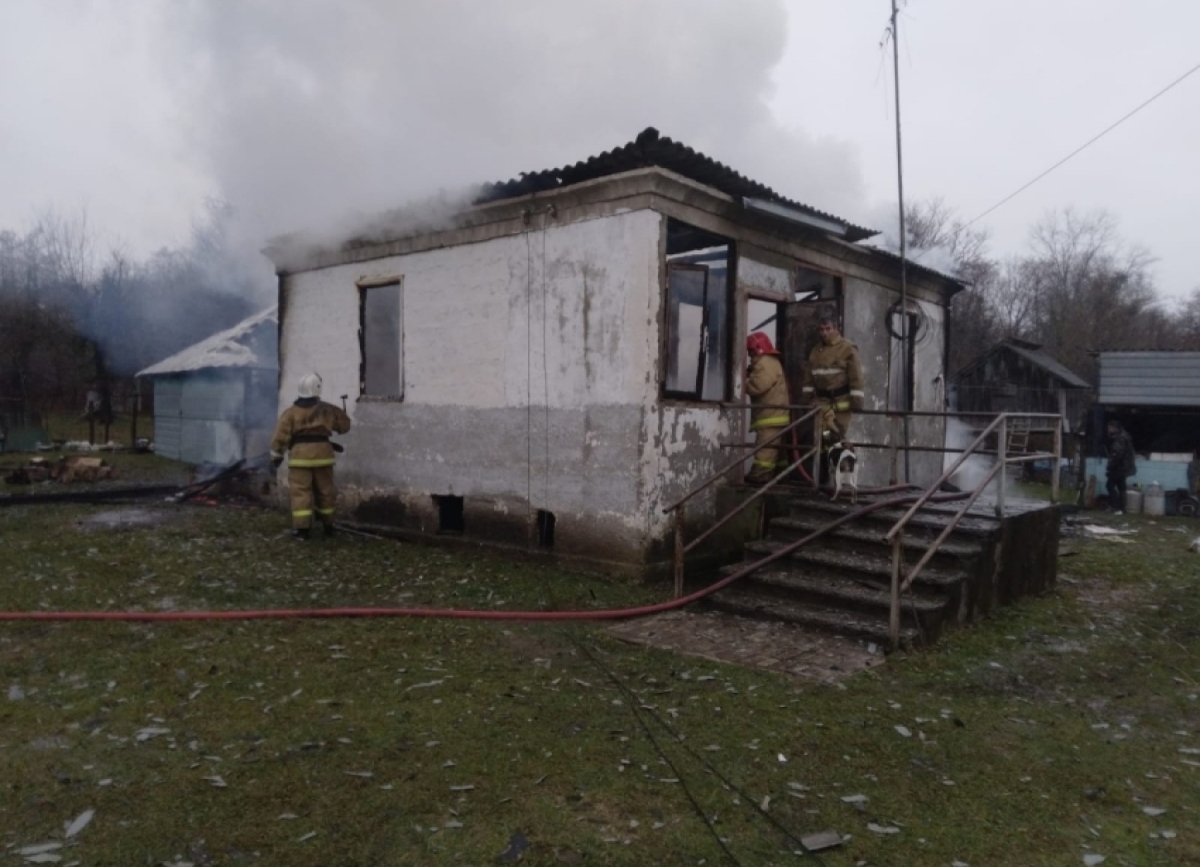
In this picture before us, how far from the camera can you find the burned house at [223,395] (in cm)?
1970

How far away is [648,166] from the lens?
8367 millimetres

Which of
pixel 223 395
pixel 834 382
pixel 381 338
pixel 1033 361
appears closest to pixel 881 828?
pixel 834 382

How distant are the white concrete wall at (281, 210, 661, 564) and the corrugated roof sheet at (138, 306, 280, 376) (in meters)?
9.41

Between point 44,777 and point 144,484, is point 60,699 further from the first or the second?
point 144,484

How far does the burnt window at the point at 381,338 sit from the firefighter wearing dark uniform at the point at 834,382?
17.0 ft

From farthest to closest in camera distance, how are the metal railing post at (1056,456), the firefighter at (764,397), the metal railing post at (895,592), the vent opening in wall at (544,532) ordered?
the vent opening in wall at (544,532) → the firefighter at (764,397) → the metal railing post at (1056,456) → the metal railing post at (895,592)

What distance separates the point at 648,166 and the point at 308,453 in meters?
5.36

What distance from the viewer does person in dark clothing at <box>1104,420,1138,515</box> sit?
17203 mm

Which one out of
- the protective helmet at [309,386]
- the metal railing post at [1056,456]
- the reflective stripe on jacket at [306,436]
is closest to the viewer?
the metal railing post at [1056,456]

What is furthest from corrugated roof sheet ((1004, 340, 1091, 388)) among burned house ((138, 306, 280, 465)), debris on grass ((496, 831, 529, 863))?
debris on grass ((496, 831, 529, 863))

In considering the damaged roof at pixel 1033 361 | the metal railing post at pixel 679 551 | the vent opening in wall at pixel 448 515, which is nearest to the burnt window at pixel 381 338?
the vent opening in wall at pixel 448 515

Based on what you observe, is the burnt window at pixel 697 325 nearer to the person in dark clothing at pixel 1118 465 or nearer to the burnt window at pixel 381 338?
the burnt window at pixel 381 338

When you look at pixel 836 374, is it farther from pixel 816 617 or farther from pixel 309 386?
pixel 309 386

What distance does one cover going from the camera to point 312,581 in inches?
326
